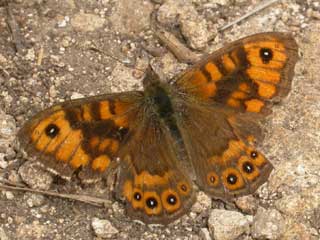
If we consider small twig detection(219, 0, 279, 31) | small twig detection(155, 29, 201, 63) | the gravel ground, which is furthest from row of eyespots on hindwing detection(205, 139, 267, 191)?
small twig detection(219, 0, 279, 31)

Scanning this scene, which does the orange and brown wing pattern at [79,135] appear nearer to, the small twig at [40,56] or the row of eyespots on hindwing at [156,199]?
the row of eyespots on hindwing at [156,199]

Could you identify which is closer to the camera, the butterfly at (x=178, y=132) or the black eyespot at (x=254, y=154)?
the butterfly at (x=178, y=132)

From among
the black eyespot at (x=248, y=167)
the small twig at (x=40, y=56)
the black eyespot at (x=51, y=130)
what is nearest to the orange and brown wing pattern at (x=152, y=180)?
the black eyespot at (x=248, y=167)

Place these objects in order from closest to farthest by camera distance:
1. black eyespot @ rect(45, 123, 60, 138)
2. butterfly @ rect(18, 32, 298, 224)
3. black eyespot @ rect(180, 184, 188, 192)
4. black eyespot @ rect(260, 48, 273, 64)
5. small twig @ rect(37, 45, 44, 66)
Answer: black eyespot @ rect(45, 123, 60, 138), butterfly @ rect(18, 32, 298, 224), black eyespot @ rect(180, 184, 188, 192), black eyespot @ rect(260, 48, 273, 64), small twig @ rect(37, 45, 44, 66)

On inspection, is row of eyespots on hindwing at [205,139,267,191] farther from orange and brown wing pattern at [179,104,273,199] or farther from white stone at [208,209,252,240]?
white stone at [208,209,252,240]

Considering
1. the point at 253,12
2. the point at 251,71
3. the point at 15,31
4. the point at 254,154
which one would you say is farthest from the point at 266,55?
the point at 15,31

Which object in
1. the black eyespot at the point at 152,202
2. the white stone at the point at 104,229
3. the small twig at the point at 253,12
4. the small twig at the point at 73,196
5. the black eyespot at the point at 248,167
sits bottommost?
the white stone at the point at 104,229

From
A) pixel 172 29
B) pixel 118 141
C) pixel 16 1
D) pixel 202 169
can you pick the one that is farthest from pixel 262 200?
pixel 16 1

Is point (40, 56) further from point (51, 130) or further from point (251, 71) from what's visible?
point (251, 71)

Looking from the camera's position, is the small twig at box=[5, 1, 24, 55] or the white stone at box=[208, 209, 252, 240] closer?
the white stone at box=[208, 209, 252, 240]
